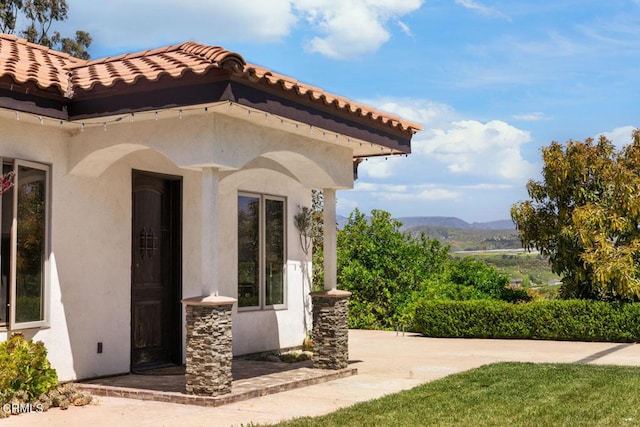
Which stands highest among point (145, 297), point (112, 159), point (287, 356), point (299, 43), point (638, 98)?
point (638, 98)

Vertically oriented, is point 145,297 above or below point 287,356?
above

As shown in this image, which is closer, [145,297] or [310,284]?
[145,297]

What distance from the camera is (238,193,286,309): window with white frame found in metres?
12.2

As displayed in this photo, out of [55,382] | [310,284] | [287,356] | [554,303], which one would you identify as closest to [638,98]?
[554,303]

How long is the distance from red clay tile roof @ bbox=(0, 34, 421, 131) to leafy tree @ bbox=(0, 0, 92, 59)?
15230 mm

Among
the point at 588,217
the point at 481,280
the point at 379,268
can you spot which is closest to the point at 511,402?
the point at 588,217

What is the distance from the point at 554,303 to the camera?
15.6 meters

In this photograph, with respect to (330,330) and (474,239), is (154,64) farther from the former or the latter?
(474,239)

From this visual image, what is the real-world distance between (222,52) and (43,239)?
321cm

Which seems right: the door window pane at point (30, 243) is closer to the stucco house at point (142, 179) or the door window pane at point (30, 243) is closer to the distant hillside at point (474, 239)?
the stucco house at point (142, 179)

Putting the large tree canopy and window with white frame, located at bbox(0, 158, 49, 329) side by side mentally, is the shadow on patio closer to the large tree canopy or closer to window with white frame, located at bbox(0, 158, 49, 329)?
window with white frame, located at bbox(0, 158, 49, 329)

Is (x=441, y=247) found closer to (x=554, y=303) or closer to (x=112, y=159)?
(x=554, y=303)

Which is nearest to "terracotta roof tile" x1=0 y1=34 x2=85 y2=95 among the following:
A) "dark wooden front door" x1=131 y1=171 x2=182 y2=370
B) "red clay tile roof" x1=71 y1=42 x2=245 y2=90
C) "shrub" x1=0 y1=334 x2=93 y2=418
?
"red clay tile roof" x1=71 y1=42 x2=245 y2=90

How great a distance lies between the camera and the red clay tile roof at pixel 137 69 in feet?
26.7
